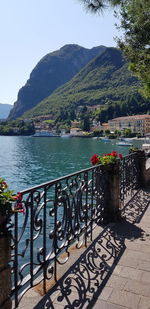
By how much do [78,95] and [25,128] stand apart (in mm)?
50803

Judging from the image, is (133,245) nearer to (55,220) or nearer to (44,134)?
(55,220)

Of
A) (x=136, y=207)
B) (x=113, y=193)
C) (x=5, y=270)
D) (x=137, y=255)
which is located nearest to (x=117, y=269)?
(x=137, y=255)

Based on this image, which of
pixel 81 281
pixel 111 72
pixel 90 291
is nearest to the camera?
pixel 90 291

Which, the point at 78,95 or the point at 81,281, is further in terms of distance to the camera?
the point at 78,95

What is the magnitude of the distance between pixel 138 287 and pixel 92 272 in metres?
0.57

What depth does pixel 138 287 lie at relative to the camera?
292cm

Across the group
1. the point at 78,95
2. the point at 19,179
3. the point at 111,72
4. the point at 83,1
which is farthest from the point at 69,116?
the point at 83,1

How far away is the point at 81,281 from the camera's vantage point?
2.97 meters

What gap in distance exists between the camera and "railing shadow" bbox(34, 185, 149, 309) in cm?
261

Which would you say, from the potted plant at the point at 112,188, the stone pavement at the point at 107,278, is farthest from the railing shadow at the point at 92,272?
the potted plant at the point at 112,188

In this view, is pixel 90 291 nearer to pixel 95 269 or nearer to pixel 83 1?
pixel 95 269

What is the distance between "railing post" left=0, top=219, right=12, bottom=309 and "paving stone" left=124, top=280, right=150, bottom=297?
141 centimetres

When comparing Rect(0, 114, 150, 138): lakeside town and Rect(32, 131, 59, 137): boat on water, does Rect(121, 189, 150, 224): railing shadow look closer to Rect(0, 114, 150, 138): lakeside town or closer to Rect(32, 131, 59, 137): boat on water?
Rect(0, 114, 150, 138): lakeside town

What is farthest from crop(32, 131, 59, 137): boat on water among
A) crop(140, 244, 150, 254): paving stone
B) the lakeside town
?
crop(140, 244, 150, 254): paving stone
